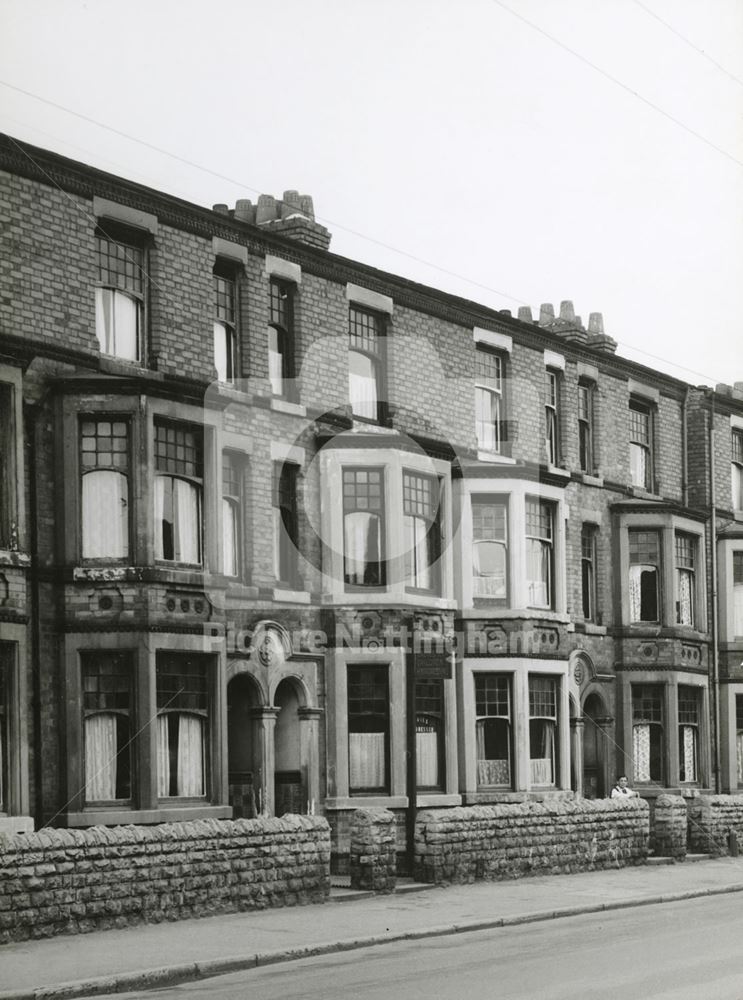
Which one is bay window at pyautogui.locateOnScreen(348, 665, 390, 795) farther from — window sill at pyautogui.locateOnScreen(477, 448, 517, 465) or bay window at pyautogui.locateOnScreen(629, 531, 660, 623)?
bay window at pyautogui.locateOnScreen(629, 531, 660, 623)

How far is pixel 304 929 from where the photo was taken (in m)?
18.1

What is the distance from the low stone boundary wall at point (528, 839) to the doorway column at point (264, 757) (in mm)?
2437

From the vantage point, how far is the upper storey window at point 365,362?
27047 millimetres

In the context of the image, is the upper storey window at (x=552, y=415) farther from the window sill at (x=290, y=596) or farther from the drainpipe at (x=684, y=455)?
the window sill at (x=290, y=596)

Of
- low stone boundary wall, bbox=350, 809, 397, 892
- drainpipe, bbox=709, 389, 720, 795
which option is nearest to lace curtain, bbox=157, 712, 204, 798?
low stone boundary wall, bbox=350, 809, 397, 892

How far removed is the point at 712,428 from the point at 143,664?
18677 millimetres

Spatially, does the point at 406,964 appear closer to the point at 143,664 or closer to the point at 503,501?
the point at 143,664

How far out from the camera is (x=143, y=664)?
70.7 feet

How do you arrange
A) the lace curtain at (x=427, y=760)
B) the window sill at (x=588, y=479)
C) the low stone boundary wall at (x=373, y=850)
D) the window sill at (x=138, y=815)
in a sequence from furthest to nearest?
the window sill at (x=588, y=479) < the lace curtain at (x=427, y=760) < the low stone boundary wall at (x=373, y=850) < the window sill at (x=138, y=815)

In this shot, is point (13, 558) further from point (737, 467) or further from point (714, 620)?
point (737, 467)

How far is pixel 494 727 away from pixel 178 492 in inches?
346

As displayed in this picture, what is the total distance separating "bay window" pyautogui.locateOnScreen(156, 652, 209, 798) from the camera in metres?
22.1

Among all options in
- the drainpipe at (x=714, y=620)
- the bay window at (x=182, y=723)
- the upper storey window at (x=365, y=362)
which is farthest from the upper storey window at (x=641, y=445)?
the bay window at (x=182, y=723)

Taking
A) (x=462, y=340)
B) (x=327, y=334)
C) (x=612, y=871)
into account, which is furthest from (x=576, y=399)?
(x=612, y=871)
